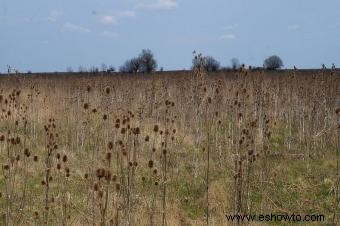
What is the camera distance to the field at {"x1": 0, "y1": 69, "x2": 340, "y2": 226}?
6.59 meters

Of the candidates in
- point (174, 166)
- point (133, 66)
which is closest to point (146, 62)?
point (133, 66)

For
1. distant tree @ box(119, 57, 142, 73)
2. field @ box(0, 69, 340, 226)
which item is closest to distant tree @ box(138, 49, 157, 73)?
distant tree @ box(119, 57, 142, 73)

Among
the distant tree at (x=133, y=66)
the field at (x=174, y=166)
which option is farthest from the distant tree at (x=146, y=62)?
the field at (x=174, y=166)

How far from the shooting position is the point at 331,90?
45.9ft

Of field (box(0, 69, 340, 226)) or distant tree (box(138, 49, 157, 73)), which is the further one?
distant tree (box(138, 49, 157, 73))

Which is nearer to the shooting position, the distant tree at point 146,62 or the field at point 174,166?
the field at point 174,166

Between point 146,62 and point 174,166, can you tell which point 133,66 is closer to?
point 146,62

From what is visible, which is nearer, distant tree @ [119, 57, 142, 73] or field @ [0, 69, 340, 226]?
field @ [0, 69, 340, 226]

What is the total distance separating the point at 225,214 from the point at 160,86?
10.2m

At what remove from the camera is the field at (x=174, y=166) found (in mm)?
6594

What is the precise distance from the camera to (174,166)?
1023 centimetres

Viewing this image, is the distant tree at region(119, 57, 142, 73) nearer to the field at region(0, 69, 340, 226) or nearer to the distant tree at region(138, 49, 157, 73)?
the distant tree at region(138, 49, 157, 73)

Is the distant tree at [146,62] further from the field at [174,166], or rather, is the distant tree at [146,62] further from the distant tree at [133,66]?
the field at [174,166]

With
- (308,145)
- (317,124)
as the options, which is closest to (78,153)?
(308,145)
